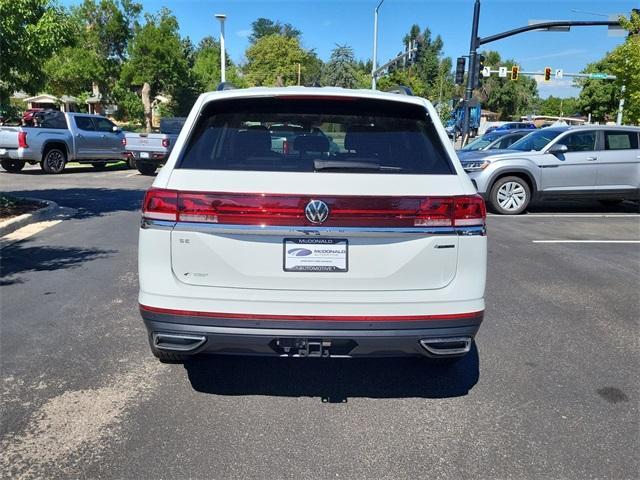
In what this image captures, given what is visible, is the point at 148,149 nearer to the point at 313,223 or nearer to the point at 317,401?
the point at 317,401

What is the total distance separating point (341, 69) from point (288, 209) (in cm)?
7743

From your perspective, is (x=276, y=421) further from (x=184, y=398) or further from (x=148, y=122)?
(x=148, y=122)

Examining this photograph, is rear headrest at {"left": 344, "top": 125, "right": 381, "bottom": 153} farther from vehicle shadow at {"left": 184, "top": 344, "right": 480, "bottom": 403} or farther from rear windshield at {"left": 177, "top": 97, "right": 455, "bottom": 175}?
vehicle shadow at {"left": 184, "top": 344, "right": 480, "bottom": 403}

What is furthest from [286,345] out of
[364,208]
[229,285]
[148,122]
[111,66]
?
[111,66]

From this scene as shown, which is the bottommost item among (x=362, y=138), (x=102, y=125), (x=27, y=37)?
(x=362, y=138)

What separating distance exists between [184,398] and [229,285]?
1.02 meters

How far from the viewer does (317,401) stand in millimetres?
3635

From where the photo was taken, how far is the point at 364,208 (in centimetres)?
300

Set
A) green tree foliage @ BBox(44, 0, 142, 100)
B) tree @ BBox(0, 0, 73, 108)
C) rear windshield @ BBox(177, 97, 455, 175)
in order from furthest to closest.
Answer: green tree foliage @ BBox(44, 0, 142, 100)
tree @ BBox(0, 0, 73, 108)
rear windshield @ BBox(177, 97, 455, 175)

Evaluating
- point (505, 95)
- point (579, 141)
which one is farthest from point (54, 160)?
point (505, 95)

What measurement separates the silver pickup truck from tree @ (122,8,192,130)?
880 inches

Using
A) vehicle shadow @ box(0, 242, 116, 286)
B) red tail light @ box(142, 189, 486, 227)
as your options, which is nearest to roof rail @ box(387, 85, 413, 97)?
red tail light @ box(142, 189, 486, 227)

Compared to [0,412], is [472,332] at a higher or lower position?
higher

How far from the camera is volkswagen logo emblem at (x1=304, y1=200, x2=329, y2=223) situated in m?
2.97
